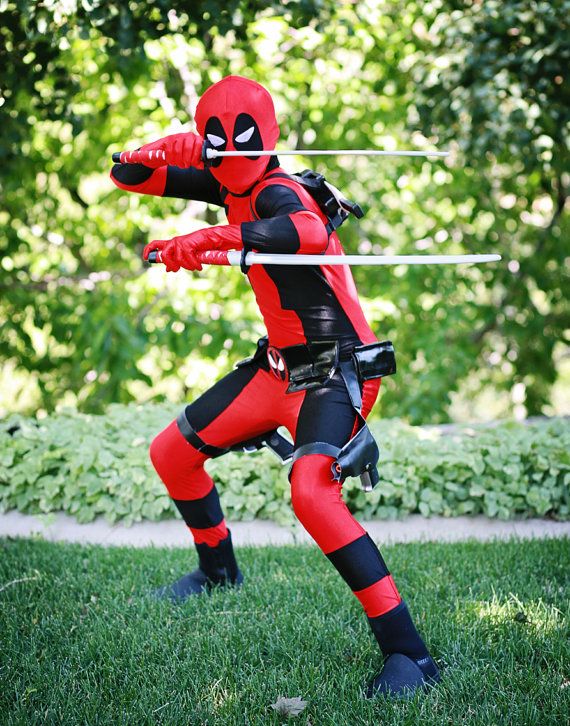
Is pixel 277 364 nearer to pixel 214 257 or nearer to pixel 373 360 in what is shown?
pixel 373 360

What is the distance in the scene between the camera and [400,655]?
8.73ft

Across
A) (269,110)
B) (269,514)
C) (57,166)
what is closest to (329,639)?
(269,514)

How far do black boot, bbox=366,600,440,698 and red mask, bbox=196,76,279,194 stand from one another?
1.51 m

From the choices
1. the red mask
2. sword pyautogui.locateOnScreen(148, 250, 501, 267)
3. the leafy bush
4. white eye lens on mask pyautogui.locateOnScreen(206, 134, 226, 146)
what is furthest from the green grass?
white eye lens on mask pyautogui.locateOnScreen(206, 134, 226, 146)

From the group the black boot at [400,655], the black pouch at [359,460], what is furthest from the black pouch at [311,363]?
the black boot at [400,655]

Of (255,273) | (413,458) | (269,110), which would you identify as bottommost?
(413,458)

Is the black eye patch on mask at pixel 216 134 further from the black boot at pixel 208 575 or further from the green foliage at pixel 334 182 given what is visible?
the green foliage at pixel 334 182

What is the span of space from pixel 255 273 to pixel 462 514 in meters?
2.33

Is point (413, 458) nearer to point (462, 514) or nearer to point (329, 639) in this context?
point (462, 514)

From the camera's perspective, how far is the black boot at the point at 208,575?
345 cm

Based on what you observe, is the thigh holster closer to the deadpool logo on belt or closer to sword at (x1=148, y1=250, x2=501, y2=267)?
the deadpool logo on belt

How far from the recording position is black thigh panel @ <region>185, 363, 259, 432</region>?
3102 millimetres

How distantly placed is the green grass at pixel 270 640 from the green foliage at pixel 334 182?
251 centimetres

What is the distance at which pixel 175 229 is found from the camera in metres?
5.89
